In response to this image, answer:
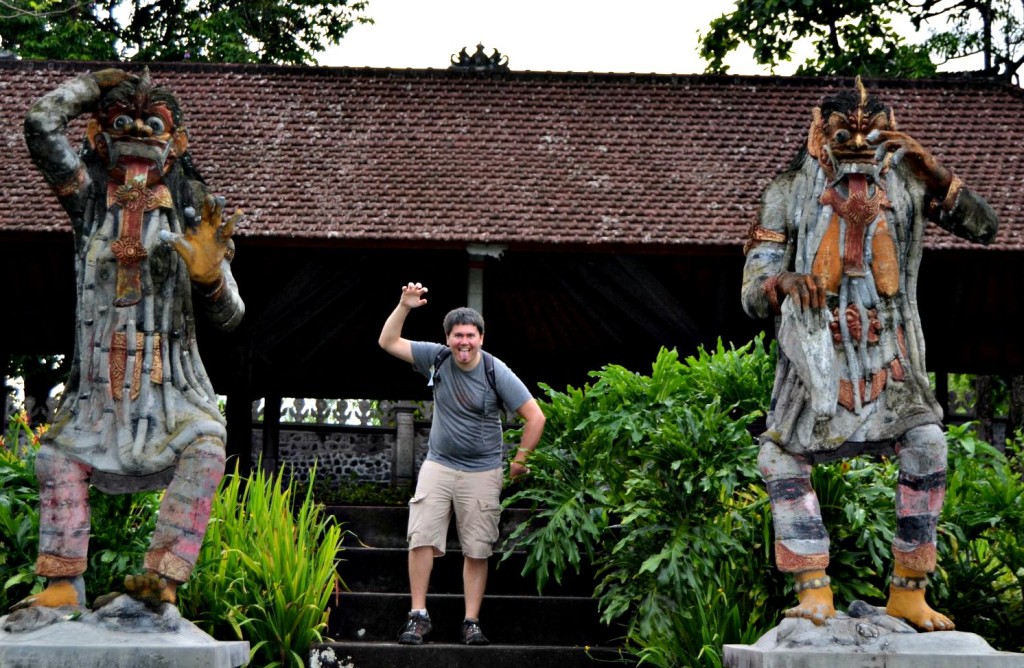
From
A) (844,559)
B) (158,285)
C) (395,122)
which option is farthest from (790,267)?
(395,122)

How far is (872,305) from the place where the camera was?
15.7 ft

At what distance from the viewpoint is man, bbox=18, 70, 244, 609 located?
453 cm

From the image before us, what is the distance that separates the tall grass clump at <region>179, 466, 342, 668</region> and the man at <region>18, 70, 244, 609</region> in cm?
93

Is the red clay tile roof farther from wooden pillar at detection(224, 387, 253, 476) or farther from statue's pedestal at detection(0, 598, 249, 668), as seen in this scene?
statue's pedestal at detection(0, 598, 249, 668)

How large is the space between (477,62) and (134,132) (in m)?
8.94

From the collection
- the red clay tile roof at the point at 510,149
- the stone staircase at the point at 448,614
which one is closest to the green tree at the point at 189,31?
the red clay tile roof at the point at 510,149

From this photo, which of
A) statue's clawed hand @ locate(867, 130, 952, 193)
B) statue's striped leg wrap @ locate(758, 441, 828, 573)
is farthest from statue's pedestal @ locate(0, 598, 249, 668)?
statue's clawed hand @ locate(867, 130, 952, 193)

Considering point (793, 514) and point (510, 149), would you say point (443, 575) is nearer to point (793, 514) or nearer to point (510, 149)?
point (793, 514)

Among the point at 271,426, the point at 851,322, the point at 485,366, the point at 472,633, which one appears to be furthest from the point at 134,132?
the point at 271,426

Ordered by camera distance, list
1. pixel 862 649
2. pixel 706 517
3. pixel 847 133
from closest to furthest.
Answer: pixel 862 649 → pixel 847 133 → pixel 706 517

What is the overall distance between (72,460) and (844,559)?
9.57 ft

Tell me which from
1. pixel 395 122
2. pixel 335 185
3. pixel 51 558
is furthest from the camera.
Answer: pixel 395 122

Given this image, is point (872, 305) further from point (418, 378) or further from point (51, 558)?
point (418, 378)

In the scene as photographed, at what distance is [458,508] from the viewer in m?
5.98
